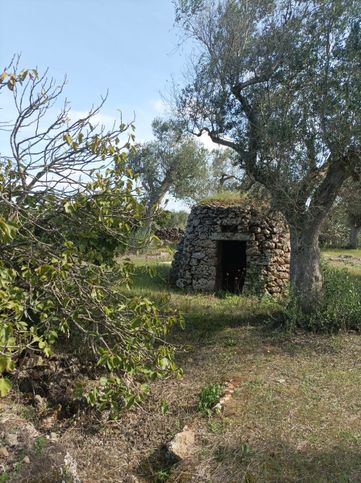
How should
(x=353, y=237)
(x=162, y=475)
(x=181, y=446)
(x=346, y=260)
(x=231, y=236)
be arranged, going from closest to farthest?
(x=162, y=475) → (x=181, y=446) → (x=231, y=236) → (x=346, y=260) → (x=353, y=237)

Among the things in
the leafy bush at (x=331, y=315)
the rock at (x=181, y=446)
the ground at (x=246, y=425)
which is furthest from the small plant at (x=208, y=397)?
the leafy bush at (x=331, y=315)

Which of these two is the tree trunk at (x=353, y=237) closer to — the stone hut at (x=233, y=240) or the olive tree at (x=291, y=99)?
the stone hut at (x=233, y=240)

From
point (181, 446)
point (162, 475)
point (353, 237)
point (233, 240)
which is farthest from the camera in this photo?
point (353, 237)

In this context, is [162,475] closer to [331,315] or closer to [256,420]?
[256,420]

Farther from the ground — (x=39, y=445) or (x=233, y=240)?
(x=233, y=240)

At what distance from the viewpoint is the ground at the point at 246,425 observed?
4211 mm

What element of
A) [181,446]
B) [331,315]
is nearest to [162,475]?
[181,446]

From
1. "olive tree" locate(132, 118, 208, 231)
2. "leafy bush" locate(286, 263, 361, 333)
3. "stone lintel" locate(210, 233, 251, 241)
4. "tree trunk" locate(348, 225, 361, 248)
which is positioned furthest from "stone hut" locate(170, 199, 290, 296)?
"tree trunk" locate(348, 225, 361, 248)

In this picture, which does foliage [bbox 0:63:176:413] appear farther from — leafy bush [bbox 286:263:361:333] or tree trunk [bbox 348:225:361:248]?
tree trunk [bbox 348:225:361:248]

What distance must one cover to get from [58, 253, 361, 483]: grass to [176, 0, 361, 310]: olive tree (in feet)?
5.27

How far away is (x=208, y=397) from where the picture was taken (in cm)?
534

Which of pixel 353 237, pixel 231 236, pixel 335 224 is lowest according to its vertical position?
pixel 231 236

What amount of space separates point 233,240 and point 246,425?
7754 mm

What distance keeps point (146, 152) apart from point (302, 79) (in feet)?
58.0
